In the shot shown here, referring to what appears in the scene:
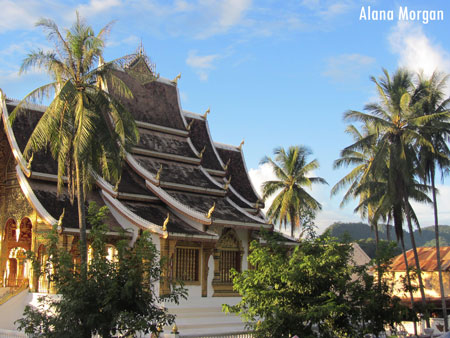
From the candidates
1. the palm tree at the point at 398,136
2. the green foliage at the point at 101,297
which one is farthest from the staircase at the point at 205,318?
the palm tree at the point at 398,136

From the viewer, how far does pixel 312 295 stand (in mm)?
13180

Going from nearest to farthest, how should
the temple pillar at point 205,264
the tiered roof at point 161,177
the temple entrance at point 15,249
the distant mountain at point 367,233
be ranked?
the tiered roof at point 161,177
the temple pillar at point 205,264
the temple entrance at point 15,249
the distant mountain at point 367,233

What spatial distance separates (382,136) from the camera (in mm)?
24203

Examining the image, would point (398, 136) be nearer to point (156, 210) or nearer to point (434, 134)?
point (434, 134)

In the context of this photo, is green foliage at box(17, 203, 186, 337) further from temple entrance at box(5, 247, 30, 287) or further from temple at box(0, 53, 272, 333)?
temple entrance at box(5, 247, 30, 287)

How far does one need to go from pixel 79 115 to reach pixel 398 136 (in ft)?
48.0

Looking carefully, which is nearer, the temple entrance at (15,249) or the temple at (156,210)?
the temple at (156,210)

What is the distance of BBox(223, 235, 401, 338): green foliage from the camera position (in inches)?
504

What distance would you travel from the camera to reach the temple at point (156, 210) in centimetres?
1772

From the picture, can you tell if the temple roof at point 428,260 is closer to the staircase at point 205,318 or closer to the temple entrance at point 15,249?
the staircase at point 205,318

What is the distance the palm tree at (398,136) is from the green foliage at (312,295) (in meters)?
9.79

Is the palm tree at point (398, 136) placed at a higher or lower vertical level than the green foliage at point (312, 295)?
higher

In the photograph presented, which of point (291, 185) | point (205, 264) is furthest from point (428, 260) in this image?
point (205, 264)

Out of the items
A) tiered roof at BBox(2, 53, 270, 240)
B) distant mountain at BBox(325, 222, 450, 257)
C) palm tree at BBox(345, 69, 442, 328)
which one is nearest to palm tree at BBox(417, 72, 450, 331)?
palm tree at BBox(345, 69, 442, 328)
